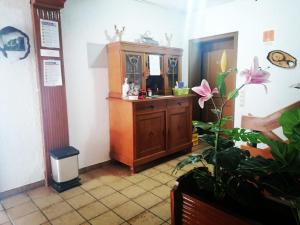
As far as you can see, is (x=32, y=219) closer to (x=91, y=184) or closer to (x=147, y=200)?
(x=91, y=184)

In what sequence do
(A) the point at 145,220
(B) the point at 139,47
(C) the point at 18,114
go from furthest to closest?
(B) the point at 139,47 < (C) the point at 18,114 < (A) the point at 145,220

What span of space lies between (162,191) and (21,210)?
1423 millimetres

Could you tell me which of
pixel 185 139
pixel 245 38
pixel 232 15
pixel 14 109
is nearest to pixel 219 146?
pixel 14 109

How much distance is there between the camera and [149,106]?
2994 millimetres

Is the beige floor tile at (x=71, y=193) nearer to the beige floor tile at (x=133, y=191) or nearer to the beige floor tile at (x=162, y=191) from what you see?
the beige floor tile at (x=133, y=191)

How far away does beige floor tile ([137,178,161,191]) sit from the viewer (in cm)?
263

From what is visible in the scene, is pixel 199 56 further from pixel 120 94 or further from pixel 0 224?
pixel 0 224

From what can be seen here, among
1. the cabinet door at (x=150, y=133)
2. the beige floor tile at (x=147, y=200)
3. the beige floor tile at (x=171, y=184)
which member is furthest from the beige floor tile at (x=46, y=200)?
the beige floor tile at (x=171, y=184)

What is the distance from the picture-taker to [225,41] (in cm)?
388

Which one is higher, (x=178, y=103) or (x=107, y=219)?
(x=178, y=103)

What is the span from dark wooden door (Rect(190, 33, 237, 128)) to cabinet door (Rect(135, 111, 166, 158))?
134cm

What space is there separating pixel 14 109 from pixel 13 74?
1.20 ft

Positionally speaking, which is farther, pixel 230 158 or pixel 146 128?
pixel 146 128

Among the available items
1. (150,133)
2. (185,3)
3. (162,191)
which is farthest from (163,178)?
(185,3)
